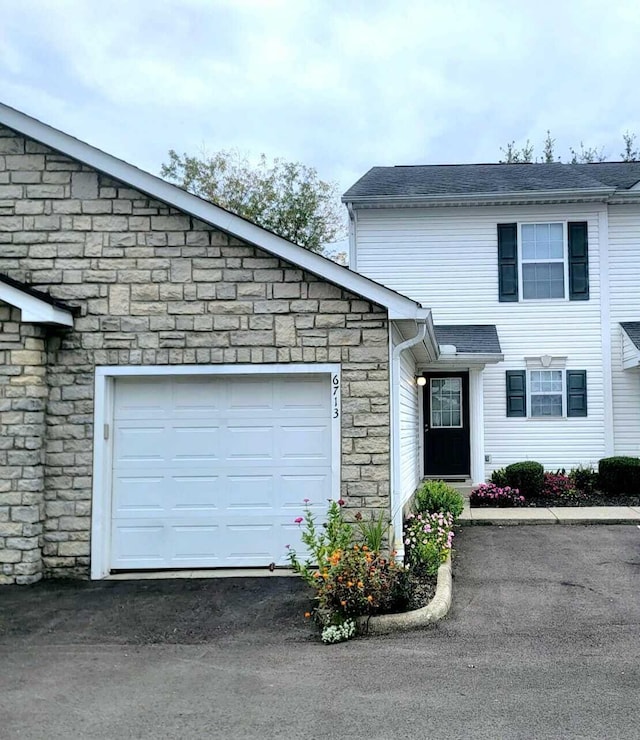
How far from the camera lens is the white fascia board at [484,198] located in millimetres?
13008

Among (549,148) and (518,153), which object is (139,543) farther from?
(549,148)

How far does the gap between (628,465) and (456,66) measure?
11083mm

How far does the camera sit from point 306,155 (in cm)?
3203

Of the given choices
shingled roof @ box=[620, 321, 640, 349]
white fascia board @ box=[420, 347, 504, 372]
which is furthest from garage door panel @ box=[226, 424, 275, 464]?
shingled roof @ box=[620, 321, 640, 349]

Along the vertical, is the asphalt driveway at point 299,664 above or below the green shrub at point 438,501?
below

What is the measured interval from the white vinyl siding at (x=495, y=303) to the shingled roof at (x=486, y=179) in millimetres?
412

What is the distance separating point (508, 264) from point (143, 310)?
343 inches

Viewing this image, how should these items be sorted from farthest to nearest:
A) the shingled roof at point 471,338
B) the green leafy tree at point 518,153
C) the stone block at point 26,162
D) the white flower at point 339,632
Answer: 1. the green leafy tree at point 518,153
2. the shingled roof at point 471,338
3. the stone block at point 26,162
4. the white flower at point 339,632

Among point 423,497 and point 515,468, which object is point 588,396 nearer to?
point 515,468

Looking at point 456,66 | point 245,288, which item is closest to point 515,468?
point 245,288

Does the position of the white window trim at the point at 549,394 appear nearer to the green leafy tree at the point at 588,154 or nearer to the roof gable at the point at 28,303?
the roof gable at the point at 28,303

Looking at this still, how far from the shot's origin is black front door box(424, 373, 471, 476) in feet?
42.8

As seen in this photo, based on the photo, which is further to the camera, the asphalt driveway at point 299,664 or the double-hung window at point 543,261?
the double-hung window at point 543,261

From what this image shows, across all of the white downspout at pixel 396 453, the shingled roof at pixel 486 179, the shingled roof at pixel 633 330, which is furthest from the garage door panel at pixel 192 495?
the shingled roof at pixel 633 330
